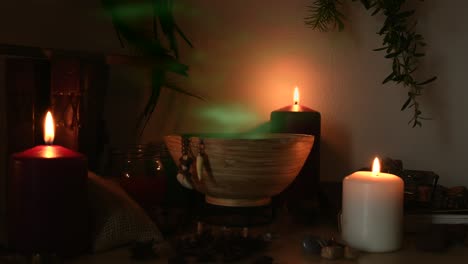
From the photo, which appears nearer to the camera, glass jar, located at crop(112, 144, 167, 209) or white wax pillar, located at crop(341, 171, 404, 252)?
white wax pillar, located at crop(341, 171, 404, 252)

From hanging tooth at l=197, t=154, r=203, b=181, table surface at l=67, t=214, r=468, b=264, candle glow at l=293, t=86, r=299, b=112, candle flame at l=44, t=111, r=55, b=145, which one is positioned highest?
candle glow at l=293, t=86, r=299, b=112

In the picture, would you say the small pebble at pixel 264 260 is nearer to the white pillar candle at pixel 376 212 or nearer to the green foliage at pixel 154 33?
the white pillar candle at pixel 376 212

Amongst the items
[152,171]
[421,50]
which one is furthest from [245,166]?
[421,50]

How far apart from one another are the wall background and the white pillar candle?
12.3 inches

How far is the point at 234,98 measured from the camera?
1.03 metres

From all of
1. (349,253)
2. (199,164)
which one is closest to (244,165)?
(199,164)

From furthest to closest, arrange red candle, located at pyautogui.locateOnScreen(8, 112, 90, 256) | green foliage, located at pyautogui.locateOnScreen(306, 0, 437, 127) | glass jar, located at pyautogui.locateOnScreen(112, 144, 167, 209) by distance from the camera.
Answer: green foliage, located at pyautogui.locateOnScreen(306, 0, 437, 127), glass jar, located at pyautogui.locateOnScreen(112, 144, 167, 209), red candle, located at pyautogui.locateOnScreen(8, 112, 90, 256)

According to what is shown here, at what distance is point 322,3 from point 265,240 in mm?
470

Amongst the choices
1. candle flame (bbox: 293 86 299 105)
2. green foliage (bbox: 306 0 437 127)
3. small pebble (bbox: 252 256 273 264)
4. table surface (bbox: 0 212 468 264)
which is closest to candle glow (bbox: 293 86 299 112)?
candle flame (bbox: 293 86 299 105)

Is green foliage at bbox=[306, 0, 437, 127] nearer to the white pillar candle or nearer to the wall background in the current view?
the wall background

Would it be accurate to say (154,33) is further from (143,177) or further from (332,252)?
(332,252)

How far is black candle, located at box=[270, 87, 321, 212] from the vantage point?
89cm

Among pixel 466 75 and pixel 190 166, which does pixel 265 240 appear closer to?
pixel 190 166

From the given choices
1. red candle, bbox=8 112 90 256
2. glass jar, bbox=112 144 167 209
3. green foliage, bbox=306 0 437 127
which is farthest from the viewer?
green foliage, bbox=306 0 437 127
